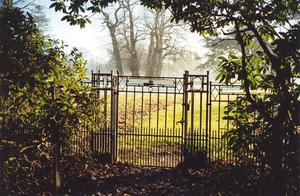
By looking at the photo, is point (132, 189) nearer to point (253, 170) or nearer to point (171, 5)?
point (253, 170)

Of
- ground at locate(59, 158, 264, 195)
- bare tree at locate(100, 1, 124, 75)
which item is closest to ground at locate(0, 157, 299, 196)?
ground at locate(59, 158, 264, 195)

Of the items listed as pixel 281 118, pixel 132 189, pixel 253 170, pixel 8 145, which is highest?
pixel 281 118

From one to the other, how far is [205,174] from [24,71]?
4605mm

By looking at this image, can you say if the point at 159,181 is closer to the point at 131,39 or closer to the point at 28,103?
the point at 28,103

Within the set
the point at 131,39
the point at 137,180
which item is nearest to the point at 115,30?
the point at 131,39

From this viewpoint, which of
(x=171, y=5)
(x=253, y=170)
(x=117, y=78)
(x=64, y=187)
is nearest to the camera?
(x=171, y=5)

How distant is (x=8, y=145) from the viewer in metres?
5.31

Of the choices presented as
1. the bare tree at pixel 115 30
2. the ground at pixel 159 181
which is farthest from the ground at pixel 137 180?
the bare tree at pixel 115 30

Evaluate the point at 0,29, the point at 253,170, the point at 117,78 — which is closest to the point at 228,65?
the point at 253,170

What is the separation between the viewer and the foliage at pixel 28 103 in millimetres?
5203

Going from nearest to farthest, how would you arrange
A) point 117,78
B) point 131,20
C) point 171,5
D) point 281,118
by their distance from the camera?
1. point 281,118
2. point 171,5
3. point 117,78
4. point 131,20

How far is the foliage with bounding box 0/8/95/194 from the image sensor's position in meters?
5.20

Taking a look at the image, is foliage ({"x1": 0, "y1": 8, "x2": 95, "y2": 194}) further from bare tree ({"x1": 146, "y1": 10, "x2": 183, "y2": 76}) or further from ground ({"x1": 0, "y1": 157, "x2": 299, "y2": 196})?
bare tree ({"x1": 146, "y1": 10, "x2": 183, "y2": 76})

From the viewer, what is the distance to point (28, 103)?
19.4 ft
